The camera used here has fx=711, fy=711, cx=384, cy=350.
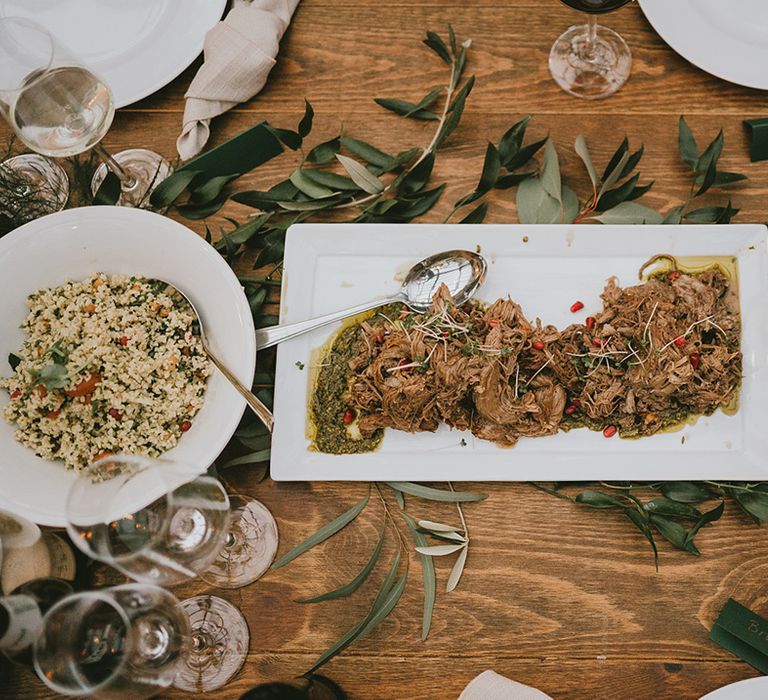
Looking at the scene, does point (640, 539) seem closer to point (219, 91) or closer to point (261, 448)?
point (261, 448)

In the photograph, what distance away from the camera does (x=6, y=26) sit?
1.38 m

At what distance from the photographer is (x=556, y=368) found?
148 cm

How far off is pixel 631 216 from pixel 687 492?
61 cm

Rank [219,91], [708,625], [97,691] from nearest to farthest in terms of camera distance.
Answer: [97,691] → [708,625] → [219,91]

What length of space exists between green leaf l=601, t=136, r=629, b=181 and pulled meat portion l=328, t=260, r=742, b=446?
28 cm

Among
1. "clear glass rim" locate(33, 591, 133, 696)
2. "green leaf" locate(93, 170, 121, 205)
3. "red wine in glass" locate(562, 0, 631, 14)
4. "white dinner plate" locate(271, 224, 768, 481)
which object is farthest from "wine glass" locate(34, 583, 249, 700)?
"red wine in glass" locate(562, 0, 631, 14)

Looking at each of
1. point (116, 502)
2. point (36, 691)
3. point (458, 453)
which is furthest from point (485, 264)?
point (36, 691)

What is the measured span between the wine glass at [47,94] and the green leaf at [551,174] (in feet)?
3.10

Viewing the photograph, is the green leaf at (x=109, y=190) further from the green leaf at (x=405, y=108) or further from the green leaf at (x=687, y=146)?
the green leaf at (x=687, y=146)

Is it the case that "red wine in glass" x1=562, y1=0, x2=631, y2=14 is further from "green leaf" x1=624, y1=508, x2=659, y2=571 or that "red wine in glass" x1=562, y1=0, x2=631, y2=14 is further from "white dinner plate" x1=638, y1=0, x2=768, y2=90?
"green leaf" x1=624, y1=508, x2=659, y2=571

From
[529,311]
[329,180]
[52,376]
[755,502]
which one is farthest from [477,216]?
[52,376]

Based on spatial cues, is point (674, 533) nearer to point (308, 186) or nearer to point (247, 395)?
point (247, 395)

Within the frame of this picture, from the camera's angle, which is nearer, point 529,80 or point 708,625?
point 708,625

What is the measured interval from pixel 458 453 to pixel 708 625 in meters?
0.63
